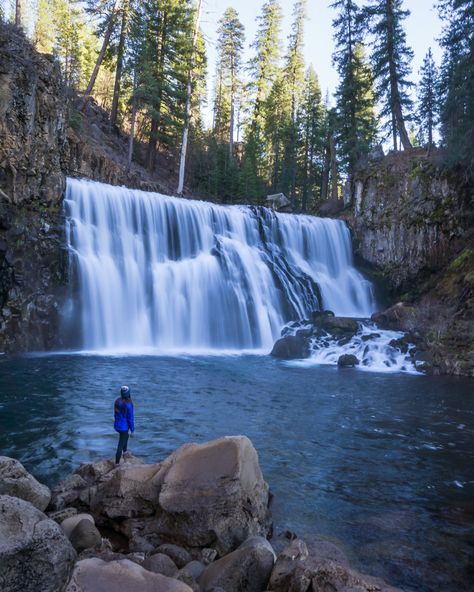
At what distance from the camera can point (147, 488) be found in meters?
5.94

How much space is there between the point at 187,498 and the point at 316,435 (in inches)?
203

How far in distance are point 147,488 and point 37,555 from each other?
2.53m

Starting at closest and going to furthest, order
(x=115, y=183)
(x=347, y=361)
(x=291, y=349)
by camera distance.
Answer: (x=347, y=361), (x=291, y=349), (x=115, y=183)

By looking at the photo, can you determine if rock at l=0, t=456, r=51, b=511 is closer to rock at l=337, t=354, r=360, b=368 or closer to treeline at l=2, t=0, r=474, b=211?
rock at l=337, t=354, r=360, b=368

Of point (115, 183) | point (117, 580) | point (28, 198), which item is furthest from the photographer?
point (115, 183)

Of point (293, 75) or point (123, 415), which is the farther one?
point (293, 75)

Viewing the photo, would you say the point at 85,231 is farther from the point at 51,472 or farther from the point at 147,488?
the point at 147,488

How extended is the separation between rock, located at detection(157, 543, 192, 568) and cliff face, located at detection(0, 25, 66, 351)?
48.3 feet

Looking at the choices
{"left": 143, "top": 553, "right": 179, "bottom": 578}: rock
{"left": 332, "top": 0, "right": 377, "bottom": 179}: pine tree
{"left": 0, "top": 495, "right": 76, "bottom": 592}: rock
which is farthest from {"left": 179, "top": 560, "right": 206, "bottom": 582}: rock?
{"left": 332, "top": 0, "right": 377, "bottom": 179}: pine tree

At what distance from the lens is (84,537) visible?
4.90 meters

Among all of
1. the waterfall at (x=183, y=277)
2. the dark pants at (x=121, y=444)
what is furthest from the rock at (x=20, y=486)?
the waterfall at (x=183, y=277)

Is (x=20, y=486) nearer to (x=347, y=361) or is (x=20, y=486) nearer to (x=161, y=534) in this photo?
(x=161, y=534)

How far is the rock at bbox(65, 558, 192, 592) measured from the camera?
3.73m

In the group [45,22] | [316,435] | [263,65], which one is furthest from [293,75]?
[316,435]
